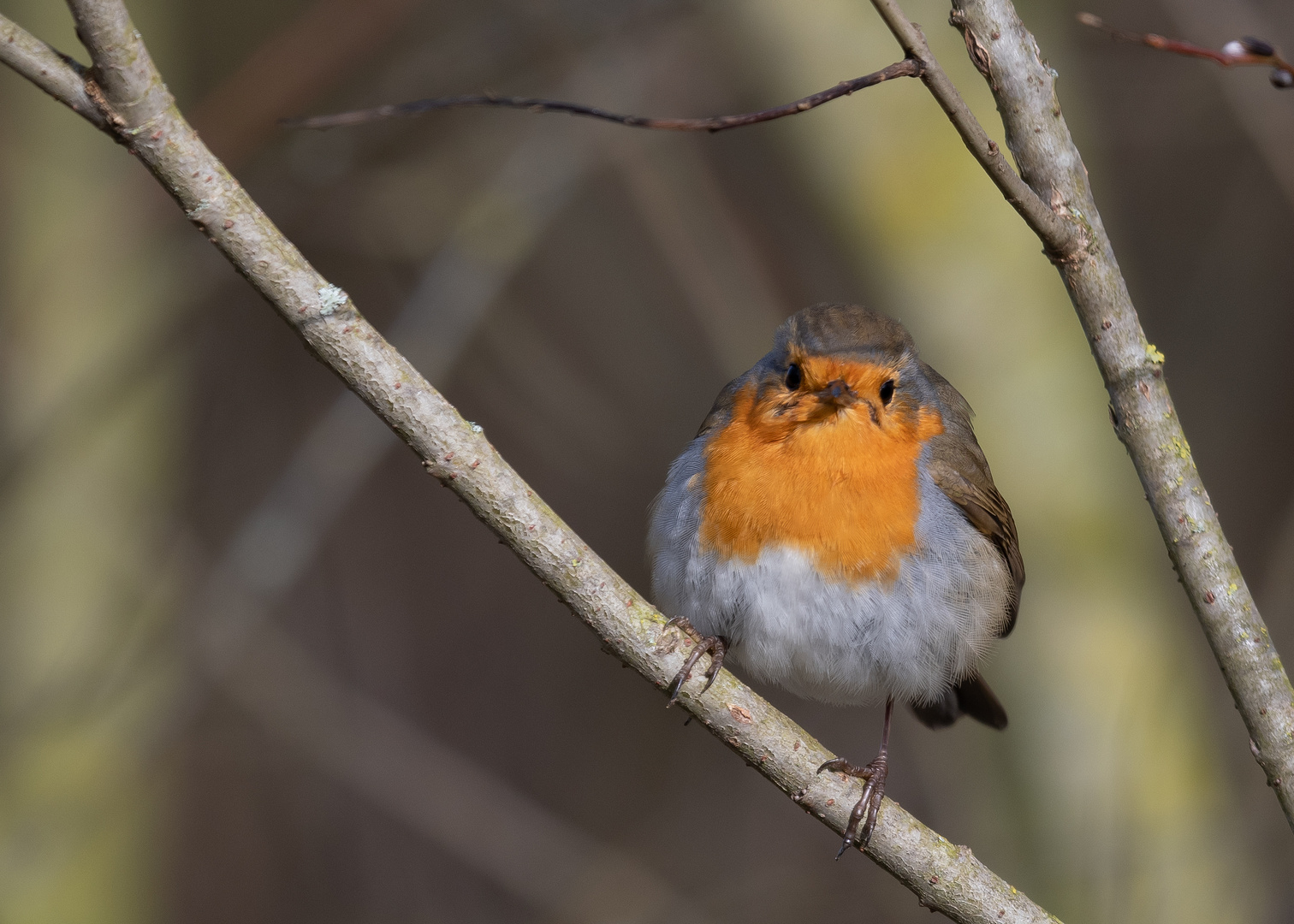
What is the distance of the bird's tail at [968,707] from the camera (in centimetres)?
332

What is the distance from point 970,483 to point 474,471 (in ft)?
4.83

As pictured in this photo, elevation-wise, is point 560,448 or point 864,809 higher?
point 560,448

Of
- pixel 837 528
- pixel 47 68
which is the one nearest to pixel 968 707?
pixel 837 528

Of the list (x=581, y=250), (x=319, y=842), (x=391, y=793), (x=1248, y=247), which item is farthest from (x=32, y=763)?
(x=1248, y=247)

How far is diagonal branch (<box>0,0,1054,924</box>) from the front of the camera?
1.67 m

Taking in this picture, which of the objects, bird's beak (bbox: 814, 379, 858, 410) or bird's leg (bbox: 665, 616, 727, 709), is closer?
bird's leg (bbox: 665, 616, 727, 709)

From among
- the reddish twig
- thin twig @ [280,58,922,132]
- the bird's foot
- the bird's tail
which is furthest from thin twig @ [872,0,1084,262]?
the bird's tail

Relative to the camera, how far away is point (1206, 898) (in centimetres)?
305

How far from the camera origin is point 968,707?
11.0 ft

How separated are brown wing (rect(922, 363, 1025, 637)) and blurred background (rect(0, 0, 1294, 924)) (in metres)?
0.59

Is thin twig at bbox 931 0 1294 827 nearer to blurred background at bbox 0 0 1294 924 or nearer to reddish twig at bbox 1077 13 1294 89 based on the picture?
reddish twig at bbox 1077 13 1294 89

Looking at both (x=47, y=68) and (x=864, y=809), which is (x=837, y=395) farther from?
(x=47, y=68)

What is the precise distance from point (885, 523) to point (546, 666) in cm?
454

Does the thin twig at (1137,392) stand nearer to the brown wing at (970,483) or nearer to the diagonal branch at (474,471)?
the diagonal branch at (474,471)
